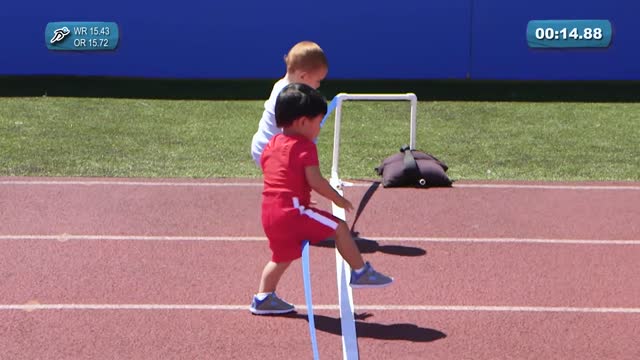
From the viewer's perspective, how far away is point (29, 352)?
6293 mm

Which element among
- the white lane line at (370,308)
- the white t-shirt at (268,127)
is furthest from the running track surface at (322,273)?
the white t-shirt at (268,127)

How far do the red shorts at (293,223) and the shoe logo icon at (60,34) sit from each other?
33.2 feet

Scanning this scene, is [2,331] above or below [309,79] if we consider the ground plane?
below

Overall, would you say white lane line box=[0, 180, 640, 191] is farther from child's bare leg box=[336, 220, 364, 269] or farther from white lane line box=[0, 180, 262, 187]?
child's bare leg box=[336, 220, 364, 269]

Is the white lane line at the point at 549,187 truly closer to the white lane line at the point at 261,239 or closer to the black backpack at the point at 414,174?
the black backpack at the point at 414,174

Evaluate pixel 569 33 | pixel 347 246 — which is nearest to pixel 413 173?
pixel 347 246

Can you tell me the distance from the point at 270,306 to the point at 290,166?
0.92 m

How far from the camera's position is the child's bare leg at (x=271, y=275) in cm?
682

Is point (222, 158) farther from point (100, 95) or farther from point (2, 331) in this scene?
point (2, 331)

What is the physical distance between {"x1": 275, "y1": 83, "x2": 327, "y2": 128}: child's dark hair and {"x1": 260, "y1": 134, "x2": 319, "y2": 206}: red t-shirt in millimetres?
125

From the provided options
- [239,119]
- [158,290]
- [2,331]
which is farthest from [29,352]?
[239,119]

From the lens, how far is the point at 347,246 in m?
6.74

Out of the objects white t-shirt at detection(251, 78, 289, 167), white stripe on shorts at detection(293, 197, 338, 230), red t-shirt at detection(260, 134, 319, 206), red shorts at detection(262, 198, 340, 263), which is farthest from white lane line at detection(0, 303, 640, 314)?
white t-shirt at detection(251, 78, 289, 167)

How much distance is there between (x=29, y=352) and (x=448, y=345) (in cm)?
230
